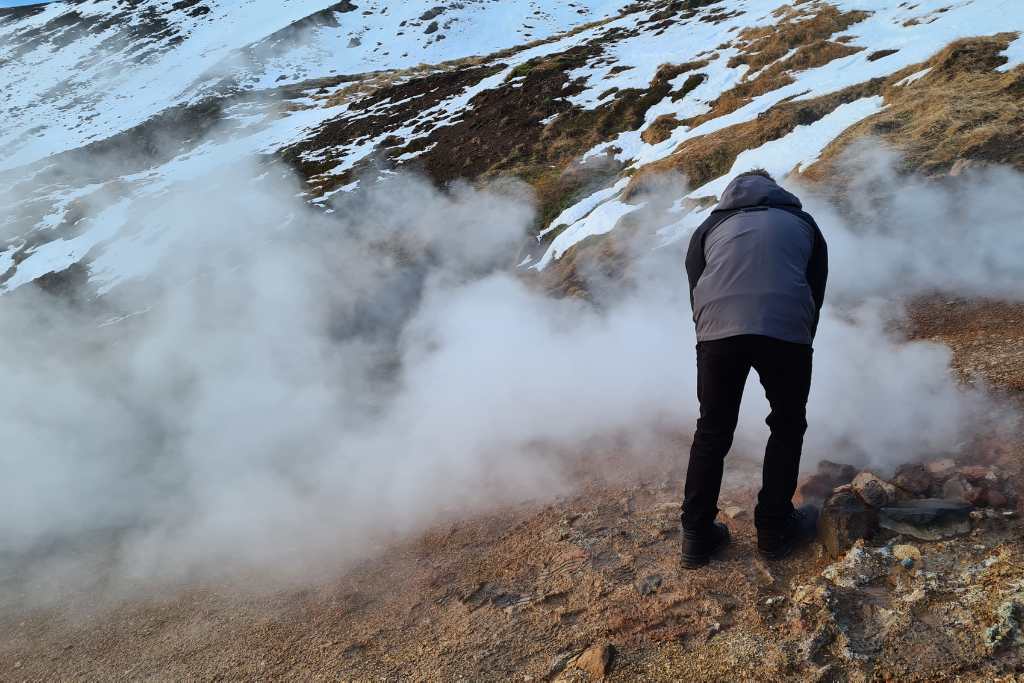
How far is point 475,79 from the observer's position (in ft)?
72.6

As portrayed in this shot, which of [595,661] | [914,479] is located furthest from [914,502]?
[595,661]

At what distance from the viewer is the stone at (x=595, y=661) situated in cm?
247

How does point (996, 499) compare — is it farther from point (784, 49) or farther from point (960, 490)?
point (784, 49)

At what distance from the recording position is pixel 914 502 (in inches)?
114

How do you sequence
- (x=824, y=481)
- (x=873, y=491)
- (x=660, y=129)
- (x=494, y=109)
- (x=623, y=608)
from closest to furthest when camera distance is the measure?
(x=623, y=608) → (x=873, y=491) → (x=824, y=481) → (x=660, y=129) → (x=494, y=109)

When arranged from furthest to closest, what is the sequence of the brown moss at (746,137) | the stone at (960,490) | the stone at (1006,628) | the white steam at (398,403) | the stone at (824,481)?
the brown moss at (746,137) < the white steam at (398,403) < the stone at (824,481) < the stone at (960,490) < the stone at (1006,628)

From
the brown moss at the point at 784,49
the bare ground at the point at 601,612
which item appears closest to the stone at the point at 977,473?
the bare ground at the point at 601,612

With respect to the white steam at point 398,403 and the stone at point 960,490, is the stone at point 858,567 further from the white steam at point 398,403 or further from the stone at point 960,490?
the white steam at point 398,403

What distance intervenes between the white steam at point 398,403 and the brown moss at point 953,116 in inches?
15.8

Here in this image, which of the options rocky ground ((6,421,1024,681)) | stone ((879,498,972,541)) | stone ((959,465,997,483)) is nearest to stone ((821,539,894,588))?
rocky ground ((6,421,1024,681))

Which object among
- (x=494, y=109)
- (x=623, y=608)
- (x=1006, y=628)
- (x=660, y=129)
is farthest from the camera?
(x=494, y=109)

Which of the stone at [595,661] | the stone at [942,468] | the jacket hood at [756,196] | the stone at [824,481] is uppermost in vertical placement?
the jacket hood at [756,196]

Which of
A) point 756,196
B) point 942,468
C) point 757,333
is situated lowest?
point 942,468

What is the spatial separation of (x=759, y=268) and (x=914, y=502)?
1.38m
